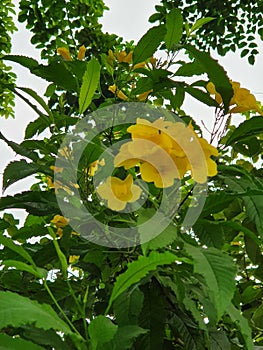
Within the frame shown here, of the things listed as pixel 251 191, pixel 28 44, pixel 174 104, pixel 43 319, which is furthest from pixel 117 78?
pixel 28 44

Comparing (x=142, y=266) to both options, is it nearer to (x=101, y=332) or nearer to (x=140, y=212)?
(x=101, y=332)

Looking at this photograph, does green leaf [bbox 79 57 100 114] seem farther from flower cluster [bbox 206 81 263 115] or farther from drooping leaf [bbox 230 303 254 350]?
drooping leaf [bbox 230 303 254 350]

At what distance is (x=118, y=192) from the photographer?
0.56 m

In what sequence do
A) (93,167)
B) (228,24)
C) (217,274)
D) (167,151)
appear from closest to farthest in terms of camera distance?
(217,274)
(167,151)
(93,167)
(228,24)

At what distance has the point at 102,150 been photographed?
0.58 meters

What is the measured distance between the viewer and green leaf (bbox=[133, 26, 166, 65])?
27.4 inches

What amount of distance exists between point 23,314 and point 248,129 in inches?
16.7

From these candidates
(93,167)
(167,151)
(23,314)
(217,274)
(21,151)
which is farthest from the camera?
(93,167)

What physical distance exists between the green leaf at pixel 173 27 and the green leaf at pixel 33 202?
29 centimetres

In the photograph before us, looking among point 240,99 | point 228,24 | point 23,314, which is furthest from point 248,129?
point 228,24

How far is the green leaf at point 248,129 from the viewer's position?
631 millimetres

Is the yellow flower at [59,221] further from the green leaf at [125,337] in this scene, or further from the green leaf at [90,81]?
the green leaf at [125,337]

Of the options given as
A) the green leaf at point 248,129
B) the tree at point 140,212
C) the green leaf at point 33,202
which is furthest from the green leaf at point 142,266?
the green leaf at point 248,129

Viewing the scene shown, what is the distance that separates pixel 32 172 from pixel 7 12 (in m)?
2.35
